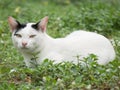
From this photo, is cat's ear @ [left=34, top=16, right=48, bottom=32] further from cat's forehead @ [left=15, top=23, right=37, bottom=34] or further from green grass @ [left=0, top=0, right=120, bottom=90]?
green grass @ [left=0, top=0, right=120, bottom=90]

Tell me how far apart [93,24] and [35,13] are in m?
2.17

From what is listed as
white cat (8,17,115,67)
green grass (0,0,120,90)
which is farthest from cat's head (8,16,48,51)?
green grass (0,0,120,90)

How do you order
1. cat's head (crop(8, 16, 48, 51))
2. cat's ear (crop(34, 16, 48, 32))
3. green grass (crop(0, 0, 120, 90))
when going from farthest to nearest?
1. cat's ear (crop(34, 16, 48, 32))
2. cat's head (crop(8, 16, 48, 51))
3. green grass (crop(0, 0, 120, 90))

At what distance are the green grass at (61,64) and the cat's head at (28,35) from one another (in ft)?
1.23

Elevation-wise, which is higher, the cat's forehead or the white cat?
the cat's forehead

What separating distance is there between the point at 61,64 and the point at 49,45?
0.64 m

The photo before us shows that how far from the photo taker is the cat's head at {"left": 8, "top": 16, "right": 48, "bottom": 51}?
8227 millimetres

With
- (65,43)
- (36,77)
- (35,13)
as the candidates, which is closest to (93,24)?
(35,13)

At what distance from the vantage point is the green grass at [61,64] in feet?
23.9

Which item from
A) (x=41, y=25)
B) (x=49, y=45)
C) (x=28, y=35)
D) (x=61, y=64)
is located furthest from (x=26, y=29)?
(x=61, y=64)

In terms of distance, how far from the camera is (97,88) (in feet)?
23.5

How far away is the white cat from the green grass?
263 millimetres

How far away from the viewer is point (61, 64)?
8039mm

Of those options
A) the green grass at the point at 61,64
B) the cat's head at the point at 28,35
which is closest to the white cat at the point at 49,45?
the cat's head at the point at 28,35
